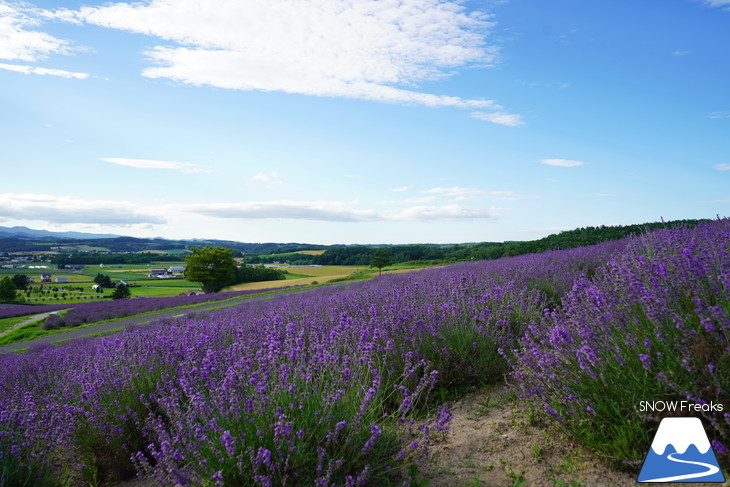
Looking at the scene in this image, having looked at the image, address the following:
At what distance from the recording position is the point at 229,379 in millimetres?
2365

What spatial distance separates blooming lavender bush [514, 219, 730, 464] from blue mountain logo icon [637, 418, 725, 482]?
2.2 inches

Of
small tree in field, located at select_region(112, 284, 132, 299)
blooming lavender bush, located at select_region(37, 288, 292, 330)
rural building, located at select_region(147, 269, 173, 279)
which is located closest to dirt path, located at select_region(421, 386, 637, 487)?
blooming lavender bush, located at select_region(37, 288, 292, 330)

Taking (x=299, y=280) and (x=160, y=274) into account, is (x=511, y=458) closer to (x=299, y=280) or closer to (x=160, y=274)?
(x=299, y=280)

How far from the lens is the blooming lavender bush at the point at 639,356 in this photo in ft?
6.77

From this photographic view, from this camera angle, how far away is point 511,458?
249 centimetres

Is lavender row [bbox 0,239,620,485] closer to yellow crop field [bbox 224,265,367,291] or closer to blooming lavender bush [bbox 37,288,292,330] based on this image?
blooming lavender bush [bbox 37,288,292,330]

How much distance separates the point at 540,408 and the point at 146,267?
65.2 metres

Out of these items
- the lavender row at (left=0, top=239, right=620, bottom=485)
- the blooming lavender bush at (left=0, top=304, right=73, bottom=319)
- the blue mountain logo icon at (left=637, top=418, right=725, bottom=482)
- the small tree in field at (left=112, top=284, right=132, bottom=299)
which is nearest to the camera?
the blue mountain logo icon at (left=637, top=418, right=725, bottom=482)

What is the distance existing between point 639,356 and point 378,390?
152 cm

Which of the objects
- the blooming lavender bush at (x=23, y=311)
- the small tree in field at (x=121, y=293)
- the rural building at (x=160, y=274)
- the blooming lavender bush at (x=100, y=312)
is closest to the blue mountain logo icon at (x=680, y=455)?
the blooming lavender bush at (x=100, y=312)

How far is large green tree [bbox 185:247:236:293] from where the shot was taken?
4166cm

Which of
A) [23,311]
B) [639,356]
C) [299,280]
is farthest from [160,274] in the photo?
[639,356]

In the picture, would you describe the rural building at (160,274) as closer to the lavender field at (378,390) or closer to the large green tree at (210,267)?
the large green tree at (210,267)

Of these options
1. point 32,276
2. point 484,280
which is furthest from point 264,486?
point 32,276
